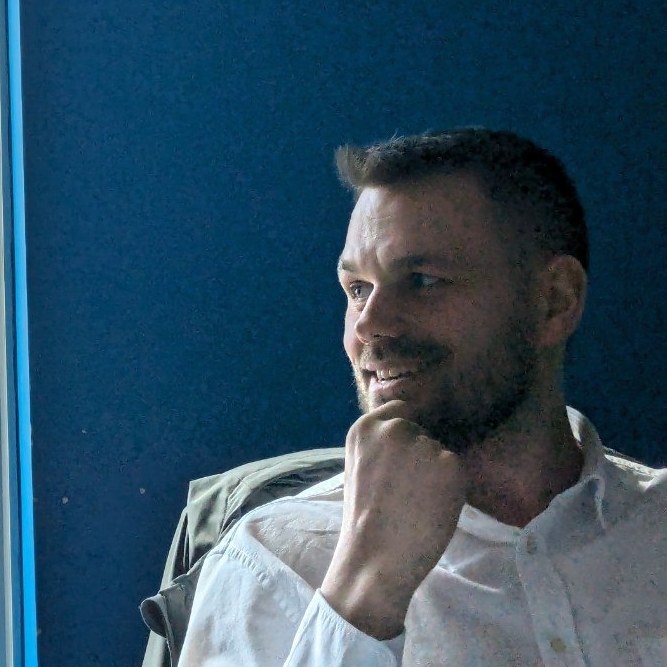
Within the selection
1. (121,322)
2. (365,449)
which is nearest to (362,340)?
(365,449)

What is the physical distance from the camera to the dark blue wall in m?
1.02

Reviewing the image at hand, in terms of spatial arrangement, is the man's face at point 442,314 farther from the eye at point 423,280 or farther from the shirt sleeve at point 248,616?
the shirt sleeve at point 248,616

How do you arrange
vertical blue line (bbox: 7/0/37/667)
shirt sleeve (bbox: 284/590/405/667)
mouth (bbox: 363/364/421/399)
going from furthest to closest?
1. vertical blue line (bbox: 7/0/37/667)
2. mouth (bbox: 363/364/421/399)
3. shirt sleeve (bbox: 284/590/405/667)

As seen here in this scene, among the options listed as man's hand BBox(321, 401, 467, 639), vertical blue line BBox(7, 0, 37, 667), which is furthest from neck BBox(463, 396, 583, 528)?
vertical blue line BBox(7, 0, 37, 667)

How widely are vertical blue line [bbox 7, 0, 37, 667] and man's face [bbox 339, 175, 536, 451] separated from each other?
0.45 metres

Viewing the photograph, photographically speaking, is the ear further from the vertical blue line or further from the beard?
the vertical blue line

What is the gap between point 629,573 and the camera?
768 mm

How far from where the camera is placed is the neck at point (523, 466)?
0.80 metres

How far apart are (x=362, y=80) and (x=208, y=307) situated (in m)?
0.35

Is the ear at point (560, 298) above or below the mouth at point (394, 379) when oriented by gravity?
above

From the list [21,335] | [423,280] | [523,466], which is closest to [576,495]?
[523,466]

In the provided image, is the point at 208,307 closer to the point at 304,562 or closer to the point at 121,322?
the point at 121,322

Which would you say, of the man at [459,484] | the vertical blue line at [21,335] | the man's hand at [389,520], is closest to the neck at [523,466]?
the man at [459,484]

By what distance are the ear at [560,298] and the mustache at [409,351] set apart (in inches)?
4.9
